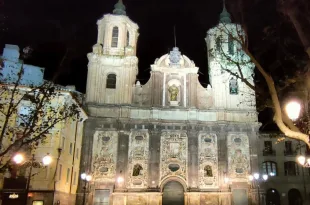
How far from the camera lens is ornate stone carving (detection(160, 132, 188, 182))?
112 ft

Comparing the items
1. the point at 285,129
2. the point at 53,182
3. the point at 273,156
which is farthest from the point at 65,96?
the point at 273,156

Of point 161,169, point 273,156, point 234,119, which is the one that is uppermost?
point 234,119

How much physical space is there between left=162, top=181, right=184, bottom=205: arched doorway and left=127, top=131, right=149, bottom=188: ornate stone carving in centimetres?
225

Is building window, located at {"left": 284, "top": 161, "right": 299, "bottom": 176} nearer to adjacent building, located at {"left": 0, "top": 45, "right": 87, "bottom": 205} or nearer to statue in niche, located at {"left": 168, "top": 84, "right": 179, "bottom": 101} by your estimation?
statue in niche, located at {"left": 168, "top": 84, "right": 179, "bottom": 101}

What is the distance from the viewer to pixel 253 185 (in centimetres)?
3356

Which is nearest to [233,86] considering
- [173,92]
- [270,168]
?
[173,92]

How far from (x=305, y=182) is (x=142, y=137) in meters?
20.4

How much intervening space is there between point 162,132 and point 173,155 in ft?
8.38

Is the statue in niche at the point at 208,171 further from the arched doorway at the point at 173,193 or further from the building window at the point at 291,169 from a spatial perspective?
the building window at the point at 291,169

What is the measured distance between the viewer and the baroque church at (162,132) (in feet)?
109

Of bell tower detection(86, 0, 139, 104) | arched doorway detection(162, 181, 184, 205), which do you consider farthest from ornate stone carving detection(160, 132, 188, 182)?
bell tower detection(86, 0, 139, 104)

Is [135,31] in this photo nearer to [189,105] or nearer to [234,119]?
[189,105]

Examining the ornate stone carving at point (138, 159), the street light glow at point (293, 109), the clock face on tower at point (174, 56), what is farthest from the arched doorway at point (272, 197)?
the street light glow at point (293, 109)

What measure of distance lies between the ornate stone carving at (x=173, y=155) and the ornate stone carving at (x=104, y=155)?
4713 millimetres
